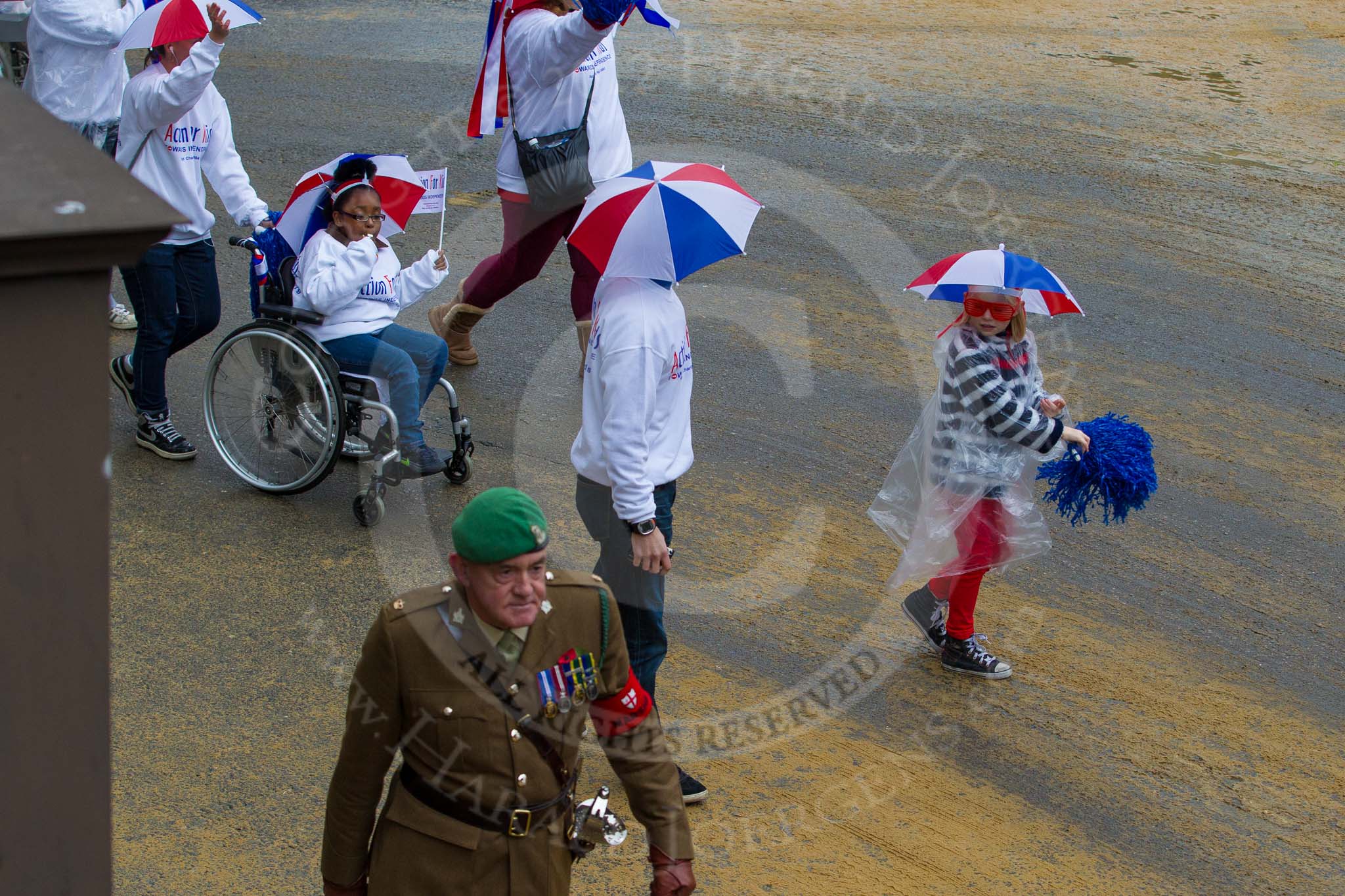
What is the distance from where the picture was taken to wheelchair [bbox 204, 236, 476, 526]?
550cm

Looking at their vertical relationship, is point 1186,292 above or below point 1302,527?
above

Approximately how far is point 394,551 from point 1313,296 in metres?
6.89

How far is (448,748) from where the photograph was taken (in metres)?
2.76

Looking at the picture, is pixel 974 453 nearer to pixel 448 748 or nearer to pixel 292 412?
pixel 448 748

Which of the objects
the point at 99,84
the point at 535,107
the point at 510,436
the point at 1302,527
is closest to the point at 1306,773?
the point at 1302,527

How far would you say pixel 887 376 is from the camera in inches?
300

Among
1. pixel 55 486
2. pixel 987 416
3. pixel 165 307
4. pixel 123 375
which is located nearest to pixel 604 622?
pixel 55 486

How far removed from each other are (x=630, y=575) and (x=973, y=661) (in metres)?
1.75

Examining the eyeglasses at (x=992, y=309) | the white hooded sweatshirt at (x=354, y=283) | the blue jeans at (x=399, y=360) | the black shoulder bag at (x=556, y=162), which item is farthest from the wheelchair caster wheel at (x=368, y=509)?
the eyeglasses at (x=992, y=309)

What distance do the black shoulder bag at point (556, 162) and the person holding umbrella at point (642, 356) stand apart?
217cm

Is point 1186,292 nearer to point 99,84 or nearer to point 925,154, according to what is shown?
point 925,154

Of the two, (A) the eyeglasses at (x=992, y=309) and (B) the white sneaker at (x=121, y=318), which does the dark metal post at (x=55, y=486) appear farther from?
(B) the white sneaker at (x=121, y=318)

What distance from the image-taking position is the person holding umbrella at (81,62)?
6.66 metres

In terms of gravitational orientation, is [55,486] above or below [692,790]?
above
